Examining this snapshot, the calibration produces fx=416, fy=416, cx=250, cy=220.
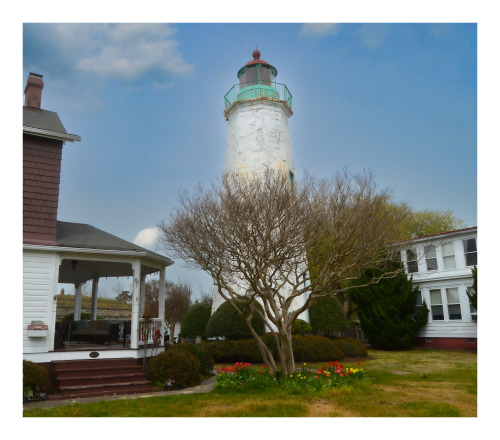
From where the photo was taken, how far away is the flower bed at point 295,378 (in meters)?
8.87

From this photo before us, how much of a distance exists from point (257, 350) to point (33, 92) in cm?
1091

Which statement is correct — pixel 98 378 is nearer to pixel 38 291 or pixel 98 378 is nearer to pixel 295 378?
pixel 38 291

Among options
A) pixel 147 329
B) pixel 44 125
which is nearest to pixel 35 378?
pixel 147 329

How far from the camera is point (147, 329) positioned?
11.3 meters

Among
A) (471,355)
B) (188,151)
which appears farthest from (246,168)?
(471,355)

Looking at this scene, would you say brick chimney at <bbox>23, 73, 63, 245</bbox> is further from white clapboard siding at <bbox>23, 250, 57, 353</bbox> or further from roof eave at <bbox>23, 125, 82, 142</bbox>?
white clapboard siding at <bbox>23, 250, 57, 353</bbox>

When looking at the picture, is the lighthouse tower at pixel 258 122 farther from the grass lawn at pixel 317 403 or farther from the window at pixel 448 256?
the grass lawn at pixel 317 403

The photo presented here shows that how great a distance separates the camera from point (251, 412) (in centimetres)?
698

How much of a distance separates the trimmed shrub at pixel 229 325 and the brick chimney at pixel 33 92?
9174 millimetres

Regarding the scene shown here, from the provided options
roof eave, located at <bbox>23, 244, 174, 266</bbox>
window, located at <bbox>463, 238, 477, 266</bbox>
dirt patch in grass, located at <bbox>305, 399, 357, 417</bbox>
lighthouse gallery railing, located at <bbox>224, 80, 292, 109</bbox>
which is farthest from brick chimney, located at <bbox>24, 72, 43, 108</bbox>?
window, located at <bbox>463, 238, 477, 266</bbox>

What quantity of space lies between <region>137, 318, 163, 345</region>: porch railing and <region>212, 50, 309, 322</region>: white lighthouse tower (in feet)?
18.7
